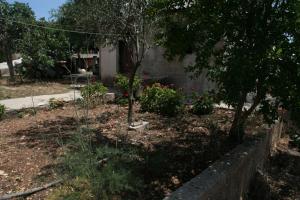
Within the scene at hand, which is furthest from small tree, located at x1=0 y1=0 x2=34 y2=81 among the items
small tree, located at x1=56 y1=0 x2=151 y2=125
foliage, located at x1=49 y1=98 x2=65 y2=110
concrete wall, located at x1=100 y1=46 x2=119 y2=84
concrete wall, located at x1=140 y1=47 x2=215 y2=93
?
small tree, located at x1=56 y1=0 x2=151 y2=125

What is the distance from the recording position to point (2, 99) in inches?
439

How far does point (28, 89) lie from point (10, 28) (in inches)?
147

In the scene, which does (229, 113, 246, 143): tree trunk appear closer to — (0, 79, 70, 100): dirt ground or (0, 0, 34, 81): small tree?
(0, 79, 70, 100): dirt ground

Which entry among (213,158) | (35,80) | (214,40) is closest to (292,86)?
(214,40)

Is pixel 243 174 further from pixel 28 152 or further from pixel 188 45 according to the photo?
pixel 28 152

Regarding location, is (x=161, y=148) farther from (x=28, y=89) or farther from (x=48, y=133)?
(x=28, y=89)

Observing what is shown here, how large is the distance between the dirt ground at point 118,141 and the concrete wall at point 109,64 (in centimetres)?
647

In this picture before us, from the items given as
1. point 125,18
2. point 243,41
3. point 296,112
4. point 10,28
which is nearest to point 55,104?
point 125,18

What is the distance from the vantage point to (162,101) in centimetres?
805

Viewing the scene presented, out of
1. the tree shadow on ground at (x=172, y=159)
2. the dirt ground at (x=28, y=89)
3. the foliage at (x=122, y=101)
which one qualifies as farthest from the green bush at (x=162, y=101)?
the dirt ground at (x=28, y=89)

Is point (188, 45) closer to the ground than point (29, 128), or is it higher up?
higher up

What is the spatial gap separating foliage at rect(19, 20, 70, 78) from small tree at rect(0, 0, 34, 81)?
1.57 feet

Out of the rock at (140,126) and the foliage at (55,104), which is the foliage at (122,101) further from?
the rock at (140,126)

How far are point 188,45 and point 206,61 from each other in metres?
0.38
